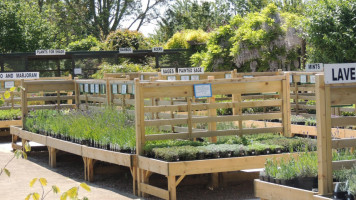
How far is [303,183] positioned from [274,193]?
289 millimetres

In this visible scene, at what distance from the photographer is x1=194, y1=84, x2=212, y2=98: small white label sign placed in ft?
27.0

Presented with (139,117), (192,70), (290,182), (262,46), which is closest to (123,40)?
(262,46)

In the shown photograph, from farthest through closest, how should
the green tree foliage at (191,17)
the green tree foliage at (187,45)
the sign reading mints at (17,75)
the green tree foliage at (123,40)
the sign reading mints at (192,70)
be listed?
1. the green tree foliage at (191,17)
2. the green tree foliage at (123,40)
3. the green tree foliage at (187,45)
4. the sign reading mints at (17,75)
5. the sign reading mints at (192,70)

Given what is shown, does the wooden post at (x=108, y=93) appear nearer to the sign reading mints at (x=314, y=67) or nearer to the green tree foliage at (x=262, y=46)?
the sign reading mints at (x=314, y=67)

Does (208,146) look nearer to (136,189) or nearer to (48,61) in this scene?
(136,189)

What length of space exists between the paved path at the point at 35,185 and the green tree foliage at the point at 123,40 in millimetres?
14850

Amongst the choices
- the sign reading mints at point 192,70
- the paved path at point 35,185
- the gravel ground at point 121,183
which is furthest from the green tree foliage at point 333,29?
the paved path at point 35,185

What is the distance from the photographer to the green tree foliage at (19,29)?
2627 centimetres

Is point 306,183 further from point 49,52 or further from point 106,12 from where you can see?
point 106,12

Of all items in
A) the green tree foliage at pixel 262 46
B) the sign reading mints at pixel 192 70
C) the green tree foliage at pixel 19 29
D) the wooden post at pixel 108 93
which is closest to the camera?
the wooden post at pixel 108 93

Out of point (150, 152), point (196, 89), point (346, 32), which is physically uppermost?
point (346, 32)

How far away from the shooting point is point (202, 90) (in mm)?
8266

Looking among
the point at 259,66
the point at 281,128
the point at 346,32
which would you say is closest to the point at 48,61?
the point at 259,66

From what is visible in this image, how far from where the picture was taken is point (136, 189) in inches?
322
